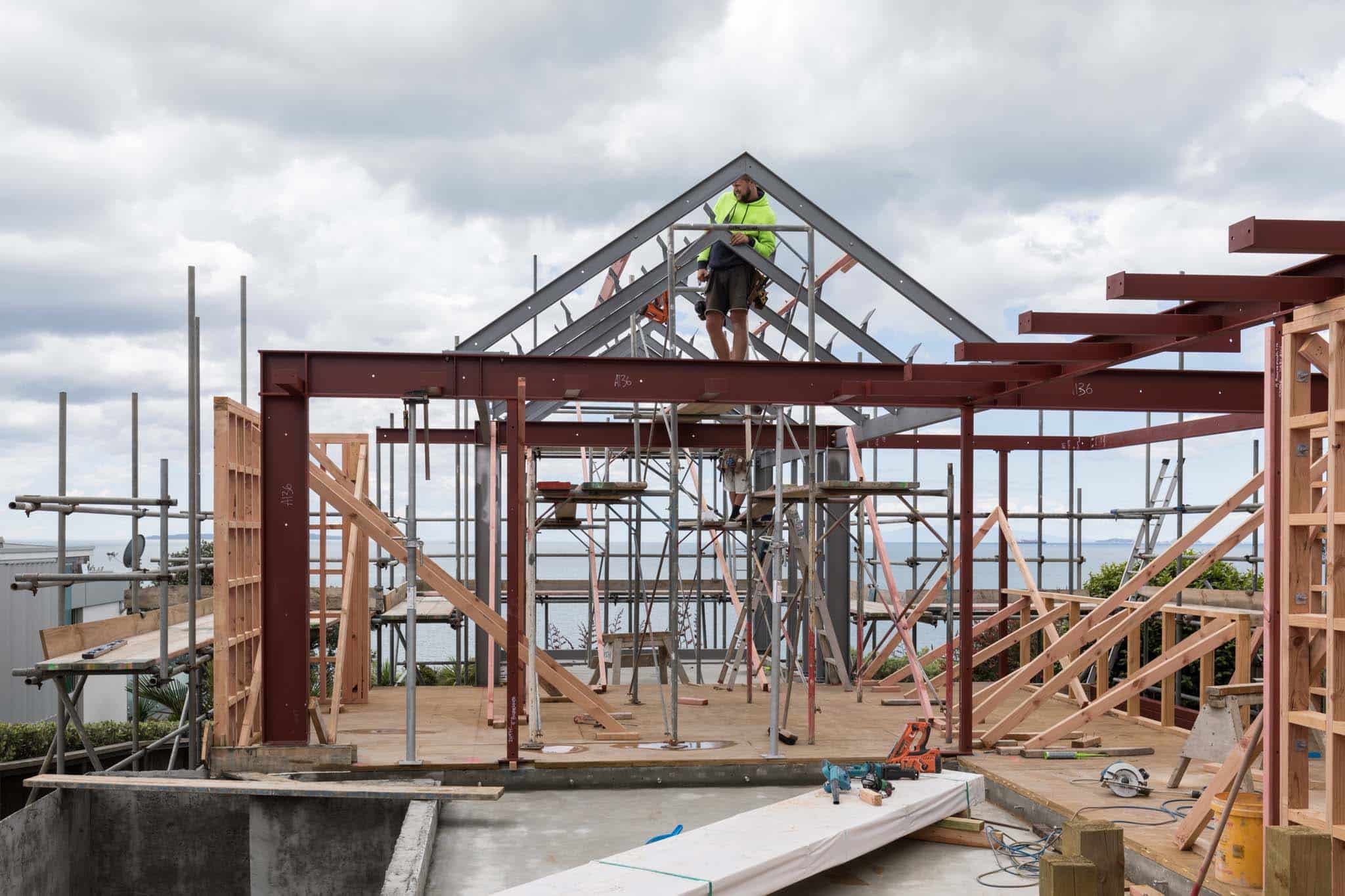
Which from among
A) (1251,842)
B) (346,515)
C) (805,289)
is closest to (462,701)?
(346,515)

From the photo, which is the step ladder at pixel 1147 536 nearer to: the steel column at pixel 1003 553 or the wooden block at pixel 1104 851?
the steel column at pixel 1003 553

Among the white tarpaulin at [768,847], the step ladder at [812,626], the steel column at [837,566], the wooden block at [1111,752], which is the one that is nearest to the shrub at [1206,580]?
the steel column at [837,566]

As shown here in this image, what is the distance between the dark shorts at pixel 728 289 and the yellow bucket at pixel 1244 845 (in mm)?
7228

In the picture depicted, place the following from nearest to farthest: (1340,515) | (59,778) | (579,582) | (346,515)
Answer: (1340,515) → (59,778) → (346,515) → (579,582)

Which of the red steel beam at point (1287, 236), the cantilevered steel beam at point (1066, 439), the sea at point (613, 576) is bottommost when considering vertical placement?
the sea at point (613, 576)

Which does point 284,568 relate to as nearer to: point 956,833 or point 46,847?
point 46,847

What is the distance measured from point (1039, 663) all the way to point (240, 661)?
24.1ft

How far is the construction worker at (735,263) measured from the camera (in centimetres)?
1218

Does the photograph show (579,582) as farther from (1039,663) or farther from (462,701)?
(1039,663)

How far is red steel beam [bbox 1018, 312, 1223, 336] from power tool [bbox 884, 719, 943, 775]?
3.68 metres

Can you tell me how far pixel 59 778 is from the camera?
346 inches

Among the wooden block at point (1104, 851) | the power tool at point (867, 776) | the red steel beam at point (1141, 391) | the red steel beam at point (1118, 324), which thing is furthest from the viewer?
the red steel beam at point (1141, 391)

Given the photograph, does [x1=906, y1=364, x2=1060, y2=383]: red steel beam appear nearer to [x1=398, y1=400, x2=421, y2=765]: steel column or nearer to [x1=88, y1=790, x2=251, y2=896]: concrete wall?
[x1=398, y1=400, x2=421, y2=765]: steel column

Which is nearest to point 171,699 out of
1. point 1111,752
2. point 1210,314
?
point 1111,752
